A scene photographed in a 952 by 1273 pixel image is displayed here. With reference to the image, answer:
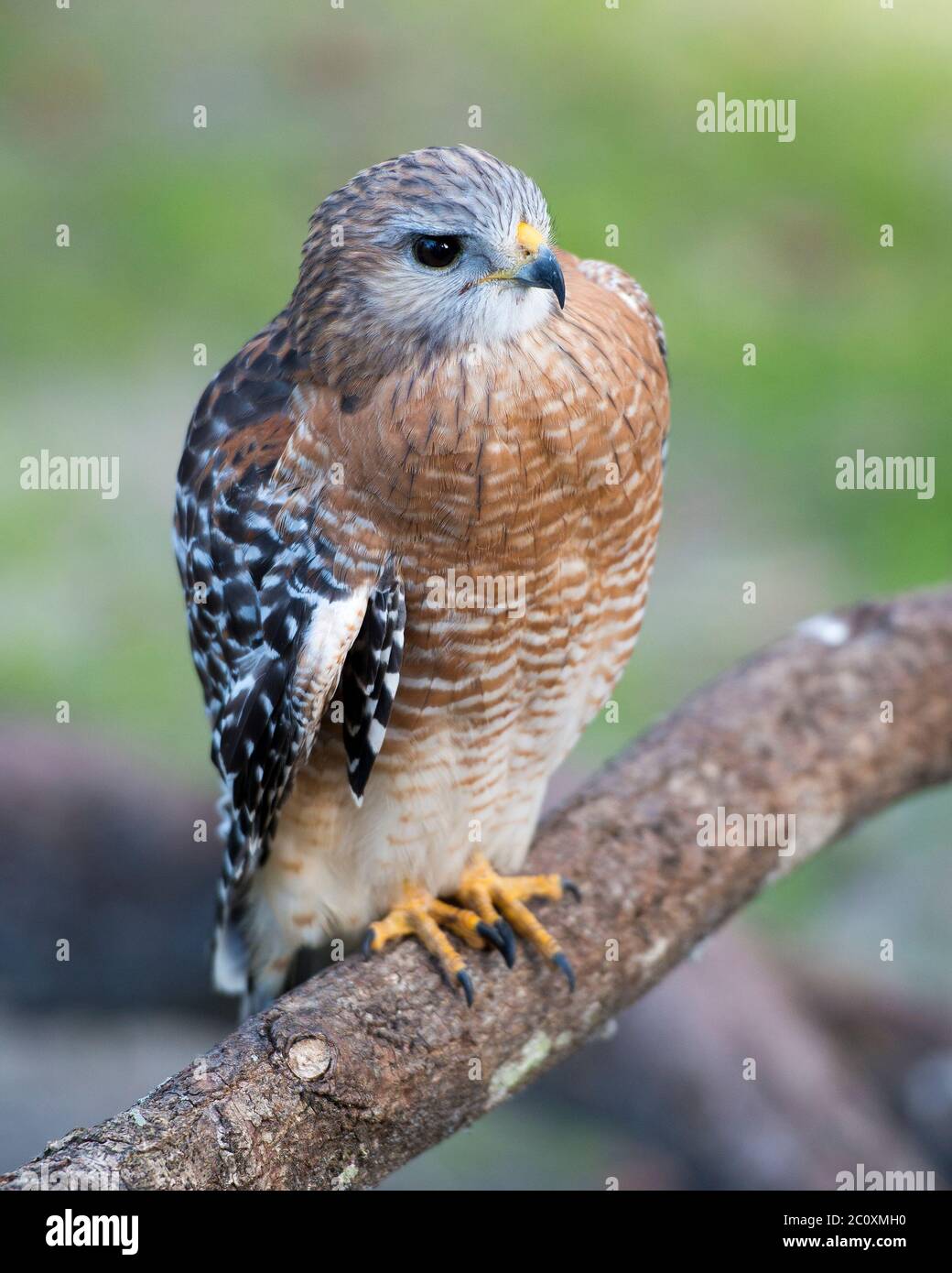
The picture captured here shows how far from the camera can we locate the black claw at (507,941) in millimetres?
2209

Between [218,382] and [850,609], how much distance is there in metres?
1.58

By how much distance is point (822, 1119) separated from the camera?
3236mm

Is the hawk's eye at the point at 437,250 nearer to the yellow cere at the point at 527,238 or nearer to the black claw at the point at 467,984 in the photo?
the yellow cere at the point at 527,238

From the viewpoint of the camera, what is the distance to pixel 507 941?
7.30ft

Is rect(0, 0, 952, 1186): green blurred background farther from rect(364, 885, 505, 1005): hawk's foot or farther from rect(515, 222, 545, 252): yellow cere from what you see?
rect(515, 222, 545, 252): yellow cere

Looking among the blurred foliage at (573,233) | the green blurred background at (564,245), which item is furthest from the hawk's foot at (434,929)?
the blurred foliage at (573,233)

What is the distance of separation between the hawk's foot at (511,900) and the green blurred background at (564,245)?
2358mm

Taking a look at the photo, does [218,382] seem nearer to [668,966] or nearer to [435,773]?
[435,773]

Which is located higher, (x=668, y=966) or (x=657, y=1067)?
(x=668, y=966)

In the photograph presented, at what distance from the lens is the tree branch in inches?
68.1

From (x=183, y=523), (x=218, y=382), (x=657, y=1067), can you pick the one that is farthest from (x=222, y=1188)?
(x=657, y=1067)

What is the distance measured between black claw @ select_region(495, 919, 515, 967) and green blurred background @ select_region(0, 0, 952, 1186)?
247cm

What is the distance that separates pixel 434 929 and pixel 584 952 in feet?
0.88
